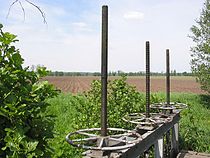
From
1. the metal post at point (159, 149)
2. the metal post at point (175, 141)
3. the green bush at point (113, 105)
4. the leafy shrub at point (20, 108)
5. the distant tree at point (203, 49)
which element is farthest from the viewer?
the distant tree at point (203, 49)

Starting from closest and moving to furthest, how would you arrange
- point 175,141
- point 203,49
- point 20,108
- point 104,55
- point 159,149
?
point 20,108, point 104,55, point 159,149, point 175,141, point 203,49

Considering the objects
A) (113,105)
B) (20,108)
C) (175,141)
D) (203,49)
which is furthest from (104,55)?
(203,49)

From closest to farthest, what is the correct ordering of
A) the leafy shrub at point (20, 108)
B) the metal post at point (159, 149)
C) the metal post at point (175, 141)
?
the leafy shrub at point (20, 108), the metal post at point (159, 149), the metal post at point (175, 141)

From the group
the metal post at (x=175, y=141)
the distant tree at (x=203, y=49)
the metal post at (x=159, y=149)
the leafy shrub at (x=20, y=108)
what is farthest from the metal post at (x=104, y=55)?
the distant tree at (x=203, y=49)

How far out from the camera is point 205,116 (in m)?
9.41

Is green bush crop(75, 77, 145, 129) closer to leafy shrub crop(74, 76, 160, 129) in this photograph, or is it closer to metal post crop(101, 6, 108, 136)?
leafy shrub crop(74, 76, 160, 129)

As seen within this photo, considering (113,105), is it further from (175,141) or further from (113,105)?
(175,141)

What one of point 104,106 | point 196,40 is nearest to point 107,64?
point 104,106

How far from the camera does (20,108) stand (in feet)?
4.02

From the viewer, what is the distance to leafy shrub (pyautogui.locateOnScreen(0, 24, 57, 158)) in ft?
3.93

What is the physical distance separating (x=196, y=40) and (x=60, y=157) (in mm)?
11737

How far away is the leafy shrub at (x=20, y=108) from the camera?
3.93 feet

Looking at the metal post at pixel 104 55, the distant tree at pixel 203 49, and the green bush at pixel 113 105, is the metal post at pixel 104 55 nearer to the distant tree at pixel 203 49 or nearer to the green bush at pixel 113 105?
the green bush at pixel 113 105

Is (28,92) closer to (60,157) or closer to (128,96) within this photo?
(60,157)
